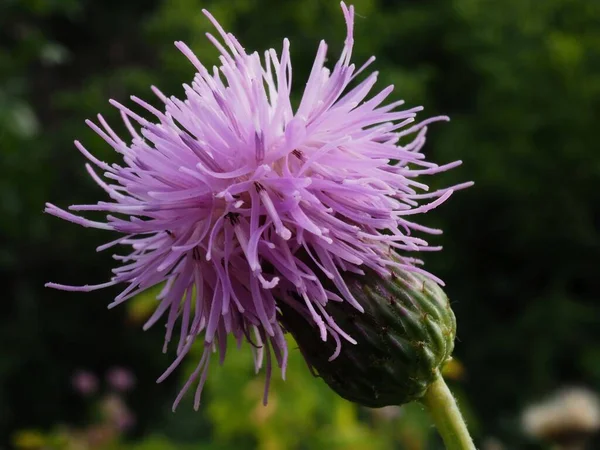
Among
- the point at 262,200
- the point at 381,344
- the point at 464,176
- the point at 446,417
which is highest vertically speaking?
the point at 262,200

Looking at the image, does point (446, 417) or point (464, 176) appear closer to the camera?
point (446, 417)

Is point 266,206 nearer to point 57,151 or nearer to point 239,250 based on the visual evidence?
point 239,250

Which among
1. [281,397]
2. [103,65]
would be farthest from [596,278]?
[103,65]

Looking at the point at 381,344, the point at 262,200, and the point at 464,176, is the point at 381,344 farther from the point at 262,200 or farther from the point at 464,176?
the point at 464,176

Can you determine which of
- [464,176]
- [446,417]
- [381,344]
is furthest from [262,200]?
[464,176]

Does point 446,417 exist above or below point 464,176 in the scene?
above

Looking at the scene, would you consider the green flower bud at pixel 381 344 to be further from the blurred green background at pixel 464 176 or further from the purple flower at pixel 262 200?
the blurred green background at pixel 464 176

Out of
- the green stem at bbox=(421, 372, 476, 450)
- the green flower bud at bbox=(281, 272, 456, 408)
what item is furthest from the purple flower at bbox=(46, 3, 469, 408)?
the green stem at bbox=(421, 372, 476, 450)
